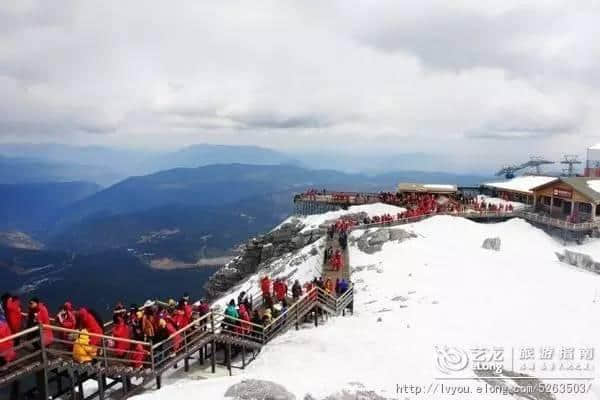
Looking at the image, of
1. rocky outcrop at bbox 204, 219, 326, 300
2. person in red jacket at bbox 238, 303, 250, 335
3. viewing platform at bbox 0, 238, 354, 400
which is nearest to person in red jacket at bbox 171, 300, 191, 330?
viewing platform at bbox 0, 238, 354, 400

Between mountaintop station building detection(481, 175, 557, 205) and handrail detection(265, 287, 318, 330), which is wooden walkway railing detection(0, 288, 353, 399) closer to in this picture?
handrail detection(265, 287, 318, 330)

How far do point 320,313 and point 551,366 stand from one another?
10.7 meters

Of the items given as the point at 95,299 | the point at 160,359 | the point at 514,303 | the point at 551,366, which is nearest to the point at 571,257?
the point at 514,303

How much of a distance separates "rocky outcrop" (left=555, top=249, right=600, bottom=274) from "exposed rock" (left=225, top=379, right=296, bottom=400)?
3133cm

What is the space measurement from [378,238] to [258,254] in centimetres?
2088

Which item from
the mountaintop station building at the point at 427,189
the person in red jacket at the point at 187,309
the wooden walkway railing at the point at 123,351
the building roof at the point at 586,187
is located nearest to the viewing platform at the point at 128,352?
the wooden walkway railing at the point at 123,351

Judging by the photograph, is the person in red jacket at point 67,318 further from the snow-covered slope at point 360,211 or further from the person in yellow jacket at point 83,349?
the snow-covered slope at point 360,211

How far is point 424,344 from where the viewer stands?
18.2 meters

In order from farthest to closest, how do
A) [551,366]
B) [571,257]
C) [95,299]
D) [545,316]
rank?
[95,299], [571,257], [545,316], [551,366]

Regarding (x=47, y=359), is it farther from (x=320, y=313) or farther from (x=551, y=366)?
(x=551, y=366)

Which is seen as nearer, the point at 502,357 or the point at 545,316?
the point at 502,357

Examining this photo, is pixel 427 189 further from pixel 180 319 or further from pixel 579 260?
pixel 180 319

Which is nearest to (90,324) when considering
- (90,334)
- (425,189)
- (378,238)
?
(90,334)

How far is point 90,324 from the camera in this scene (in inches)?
566
